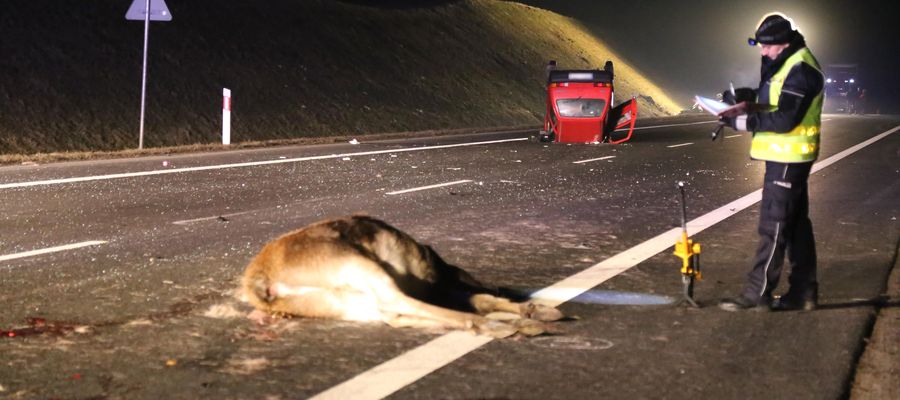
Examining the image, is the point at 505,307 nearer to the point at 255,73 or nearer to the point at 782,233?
the point at 782,233

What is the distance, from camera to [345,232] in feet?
18.6

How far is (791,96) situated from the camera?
6398 millimetres

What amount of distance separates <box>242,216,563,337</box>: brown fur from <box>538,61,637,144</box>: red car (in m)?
18.6

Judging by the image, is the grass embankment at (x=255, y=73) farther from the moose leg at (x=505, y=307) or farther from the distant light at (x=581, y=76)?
the moose leg at (x=505, y=307)

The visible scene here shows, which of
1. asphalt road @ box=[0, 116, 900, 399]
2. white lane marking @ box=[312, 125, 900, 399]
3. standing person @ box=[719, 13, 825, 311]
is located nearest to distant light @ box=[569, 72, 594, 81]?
asphalt road @ box=[0, 116, 900, 399]

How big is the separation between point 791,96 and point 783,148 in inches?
12.6

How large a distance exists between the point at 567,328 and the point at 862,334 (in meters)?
1.66

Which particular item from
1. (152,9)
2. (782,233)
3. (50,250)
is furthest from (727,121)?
(152,9)

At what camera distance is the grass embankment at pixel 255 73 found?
2159 cm

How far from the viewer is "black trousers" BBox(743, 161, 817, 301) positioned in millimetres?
6527

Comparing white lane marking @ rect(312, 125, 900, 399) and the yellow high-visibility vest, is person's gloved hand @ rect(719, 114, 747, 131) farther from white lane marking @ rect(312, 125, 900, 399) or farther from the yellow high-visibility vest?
white lane marking @ rect(312, 125, 900, 399)

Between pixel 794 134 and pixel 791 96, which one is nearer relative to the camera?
pixel 791 96

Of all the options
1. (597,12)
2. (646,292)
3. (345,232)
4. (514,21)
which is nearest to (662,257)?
(646,292)

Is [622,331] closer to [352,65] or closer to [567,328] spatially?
[567,328]
